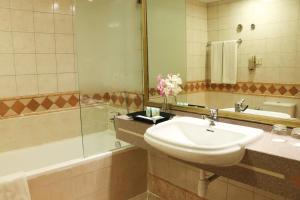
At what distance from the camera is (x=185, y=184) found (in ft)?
6.91

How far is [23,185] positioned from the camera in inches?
64.4

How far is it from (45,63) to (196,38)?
152 centimetres

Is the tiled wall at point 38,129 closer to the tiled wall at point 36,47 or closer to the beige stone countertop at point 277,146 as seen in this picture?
the tiled wall at point 36,47

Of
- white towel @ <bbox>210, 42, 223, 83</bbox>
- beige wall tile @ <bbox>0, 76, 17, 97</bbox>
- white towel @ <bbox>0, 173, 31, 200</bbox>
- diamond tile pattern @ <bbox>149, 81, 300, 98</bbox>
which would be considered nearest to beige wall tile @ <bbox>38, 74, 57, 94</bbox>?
beige wall tile @ <bbox>0, 76, 17, 97</bbox>

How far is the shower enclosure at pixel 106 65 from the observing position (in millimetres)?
2105

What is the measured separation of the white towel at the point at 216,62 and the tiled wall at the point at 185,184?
73 centimetres

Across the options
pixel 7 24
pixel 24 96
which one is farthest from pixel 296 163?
pixel 7 24

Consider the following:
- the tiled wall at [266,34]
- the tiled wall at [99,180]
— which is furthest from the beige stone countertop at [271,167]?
the tiled wall at [99,180]

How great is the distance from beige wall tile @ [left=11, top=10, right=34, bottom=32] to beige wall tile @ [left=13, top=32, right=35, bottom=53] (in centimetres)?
5

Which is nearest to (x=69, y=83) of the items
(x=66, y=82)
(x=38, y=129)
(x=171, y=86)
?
(x=66, y=82)

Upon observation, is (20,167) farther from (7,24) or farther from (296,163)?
(296,163)

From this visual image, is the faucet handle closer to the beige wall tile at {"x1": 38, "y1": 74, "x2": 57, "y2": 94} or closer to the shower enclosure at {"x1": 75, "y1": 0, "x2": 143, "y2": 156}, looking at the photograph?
the shower enclosure at {"x1": 75, "y1": 0, "x2": 143, "y2": 156}

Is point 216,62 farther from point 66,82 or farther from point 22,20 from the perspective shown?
point 22,20

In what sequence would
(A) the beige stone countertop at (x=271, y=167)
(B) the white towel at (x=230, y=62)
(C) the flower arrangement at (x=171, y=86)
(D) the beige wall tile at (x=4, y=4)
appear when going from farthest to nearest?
(D) the beige wall tile at (x=4, y=4) < (C) the flower arrangement at (x=171, y=86) < (B) the white towel at (x=230, y=62) < (A) the beige stone countertop at (x=271, y=167)
